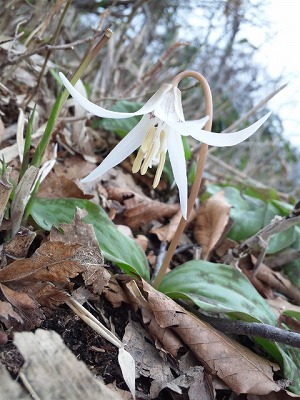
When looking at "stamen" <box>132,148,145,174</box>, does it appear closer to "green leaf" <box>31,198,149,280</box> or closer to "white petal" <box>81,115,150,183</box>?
"white petal" <box>81,115,150,183</box>

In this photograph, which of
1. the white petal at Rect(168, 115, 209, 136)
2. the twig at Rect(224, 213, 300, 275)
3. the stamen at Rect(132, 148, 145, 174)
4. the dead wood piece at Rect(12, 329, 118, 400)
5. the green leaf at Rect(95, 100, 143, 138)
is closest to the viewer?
the dead wood piece at Rect(12, 329, 118, 400)

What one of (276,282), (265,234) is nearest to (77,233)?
(265,234)

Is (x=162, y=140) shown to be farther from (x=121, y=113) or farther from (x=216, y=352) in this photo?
(x=216, y=352)

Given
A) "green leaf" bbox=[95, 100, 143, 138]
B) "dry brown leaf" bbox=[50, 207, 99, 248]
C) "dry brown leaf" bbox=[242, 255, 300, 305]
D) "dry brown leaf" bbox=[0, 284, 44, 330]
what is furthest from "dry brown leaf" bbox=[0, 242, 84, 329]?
"green leaf" bbox=[95, 100, 143, 138]

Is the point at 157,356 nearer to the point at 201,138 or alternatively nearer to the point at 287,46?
the point at 201,138

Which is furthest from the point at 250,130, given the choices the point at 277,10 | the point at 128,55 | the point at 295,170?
the point at 295,170
